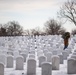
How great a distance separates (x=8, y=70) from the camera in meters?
10.1

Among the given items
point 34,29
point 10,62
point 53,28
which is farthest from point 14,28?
point 10,62

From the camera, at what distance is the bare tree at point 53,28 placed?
6975cm

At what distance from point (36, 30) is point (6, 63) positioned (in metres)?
67.6

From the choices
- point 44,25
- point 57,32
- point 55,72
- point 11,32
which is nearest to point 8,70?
point 55,72

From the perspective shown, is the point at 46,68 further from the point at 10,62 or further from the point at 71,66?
the point at 10,62

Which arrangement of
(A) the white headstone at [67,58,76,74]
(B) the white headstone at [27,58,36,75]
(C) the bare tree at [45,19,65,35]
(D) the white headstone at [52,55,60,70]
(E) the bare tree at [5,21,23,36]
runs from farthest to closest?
(E) the bare tree at [5,21,23,36]
(C) the bare tree at [45,19,65,35]
(D) the white headstone at [52,55,60,70]
(A) the white headstone at [67,58,76,74]
(B) the white headstone at [27,58,36,75]

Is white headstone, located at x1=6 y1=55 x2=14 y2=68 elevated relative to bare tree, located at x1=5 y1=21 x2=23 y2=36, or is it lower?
lower

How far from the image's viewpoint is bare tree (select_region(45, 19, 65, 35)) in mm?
69750

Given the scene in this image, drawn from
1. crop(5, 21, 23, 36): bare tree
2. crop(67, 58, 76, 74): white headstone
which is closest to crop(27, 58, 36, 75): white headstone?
crop(67, 58, 76, 74): white headstone

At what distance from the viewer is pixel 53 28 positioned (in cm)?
7144

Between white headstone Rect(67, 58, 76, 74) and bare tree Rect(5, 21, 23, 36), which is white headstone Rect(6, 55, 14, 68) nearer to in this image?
white headstone Rect(67, 58, 76, 74)

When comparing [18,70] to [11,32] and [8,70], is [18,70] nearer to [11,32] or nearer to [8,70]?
[8,70]

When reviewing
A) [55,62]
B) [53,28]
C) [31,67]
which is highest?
[53,28]

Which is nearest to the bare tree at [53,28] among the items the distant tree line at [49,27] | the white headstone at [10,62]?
the distant tree line at [49,27]
